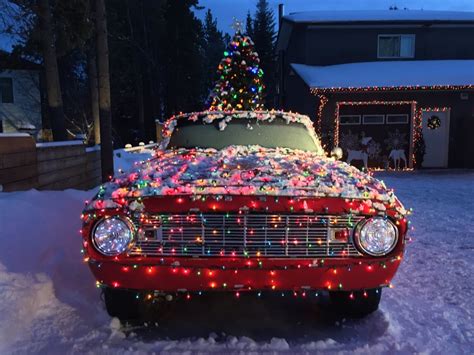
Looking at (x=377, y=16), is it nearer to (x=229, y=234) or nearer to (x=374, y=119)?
(x=374, y=119)

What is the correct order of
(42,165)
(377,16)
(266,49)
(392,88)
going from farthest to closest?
1. (266,49)
2. (377,16)
3. (392,88)
4. (42,165)

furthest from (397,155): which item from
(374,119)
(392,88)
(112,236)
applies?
(112,236)

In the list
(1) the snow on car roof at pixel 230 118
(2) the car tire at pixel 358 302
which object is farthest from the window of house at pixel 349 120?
(2) the car tire at pixel 358 302

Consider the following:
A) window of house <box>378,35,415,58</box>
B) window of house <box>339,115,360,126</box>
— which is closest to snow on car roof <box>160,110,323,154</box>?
window of house <box>339,115,360,126</box>

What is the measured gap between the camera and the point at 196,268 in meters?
2.76

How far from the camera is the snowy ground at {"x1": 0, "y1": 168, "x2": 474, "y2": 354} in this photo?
9.59ft

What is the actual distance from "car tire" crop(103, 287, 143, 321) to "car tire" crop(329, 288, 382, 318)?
148 cm

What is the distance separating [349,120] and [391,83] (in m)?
1.91

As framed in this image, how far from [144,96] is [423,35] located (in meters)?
23.4

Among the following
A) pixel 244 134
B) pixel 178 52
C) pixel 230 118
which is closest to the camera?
pixel 244 134

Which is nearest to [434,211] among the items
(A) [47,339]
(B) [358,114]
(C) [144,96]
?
(A) [47,339]

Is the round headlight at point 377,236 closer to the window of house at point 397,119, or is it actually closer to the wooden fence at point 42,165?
the wooden fence at point 42,165

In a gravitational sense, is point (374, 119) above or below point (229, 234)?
above

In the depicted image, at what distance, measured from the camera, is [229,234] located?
2771 mm
